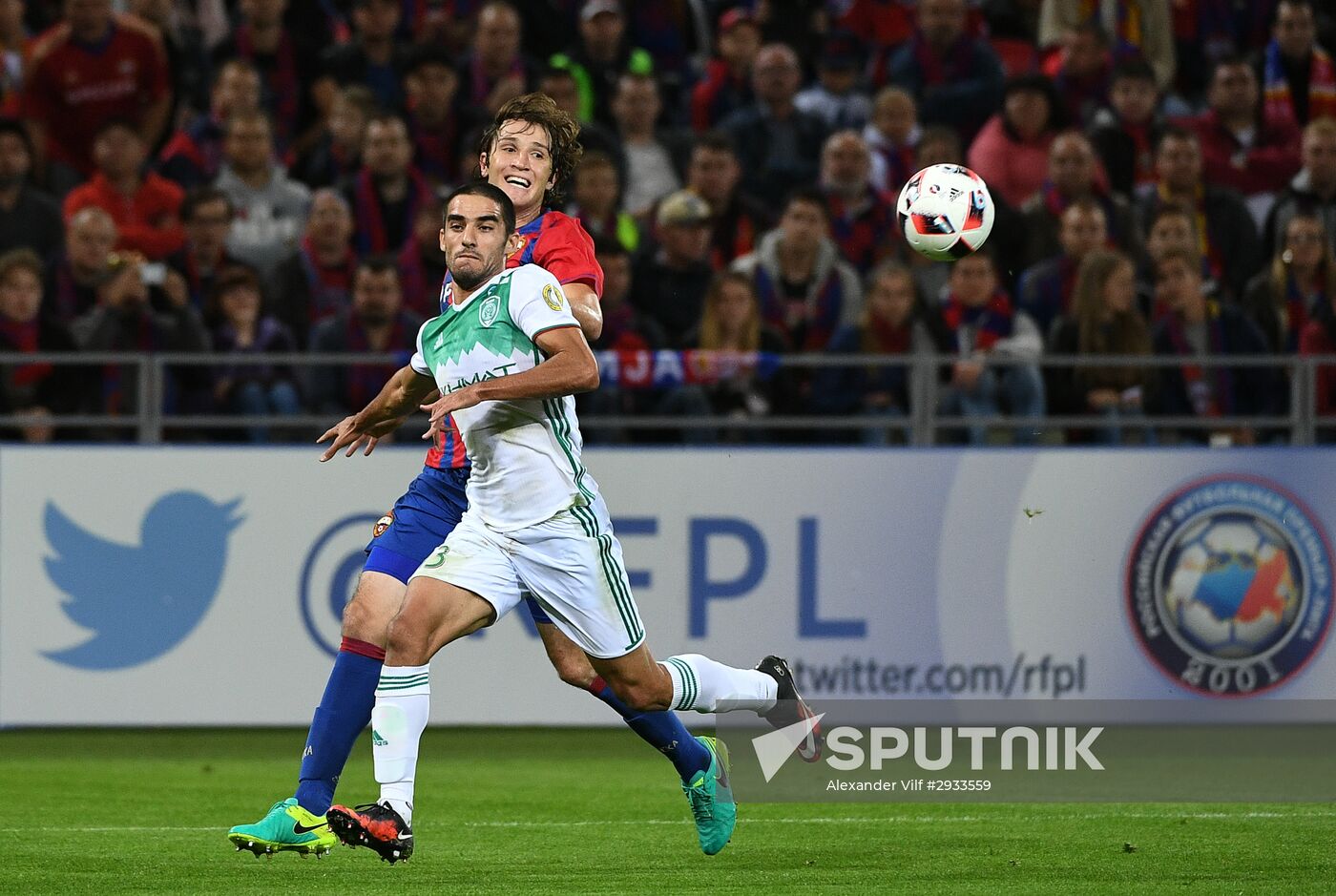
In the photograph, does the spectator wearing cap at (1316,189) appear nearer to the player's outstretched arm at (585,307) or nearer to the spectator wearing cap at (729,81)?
the spectator wearing cap at (729,81)

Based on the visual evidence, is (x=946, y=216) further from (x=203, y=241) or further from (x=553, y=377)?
(x=203, y=241)

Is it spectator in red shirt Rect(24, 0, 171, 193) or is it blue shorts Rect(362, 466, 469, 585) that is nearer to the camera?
blue shorts Rect(362, 466, 469, 585)

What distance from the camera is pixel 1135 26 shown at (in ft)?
51.2

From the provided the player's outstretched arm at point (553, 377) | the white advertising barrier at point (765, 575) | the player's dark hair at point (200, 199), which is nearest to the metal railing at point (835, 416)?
the white advertising barrier at point (765, 575)

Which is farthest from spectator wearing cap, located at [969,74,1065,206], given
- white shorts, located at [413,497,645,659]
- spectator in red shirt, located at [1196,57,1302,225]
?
white shorts, located at [413,497,645,659]

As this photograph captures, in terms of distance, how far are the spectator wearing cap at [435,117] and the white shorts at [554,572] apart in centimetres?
767

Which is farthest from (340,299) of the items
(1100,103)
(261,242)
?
(1100,103)

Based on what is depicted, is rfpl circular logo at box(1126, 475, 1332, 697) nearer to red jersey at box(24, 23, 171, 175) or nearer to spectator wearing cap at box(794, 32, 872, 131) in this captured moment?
spectator wearing cap at box(794, 32, 872, 131)

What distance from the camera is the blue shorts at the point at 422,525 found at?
283 inches

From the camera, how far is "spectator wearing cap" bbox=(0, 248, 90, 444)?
475 inches

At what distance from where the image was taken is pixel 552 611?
691 cm

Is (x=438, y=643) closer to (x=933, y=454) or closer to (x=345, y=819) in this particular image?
(x=345, y=819)

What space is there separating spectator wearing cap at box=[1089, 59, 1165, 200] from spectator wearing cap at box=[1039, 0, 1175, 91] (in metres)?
0.81

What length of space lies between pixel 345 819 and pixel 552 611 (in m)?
1.00
